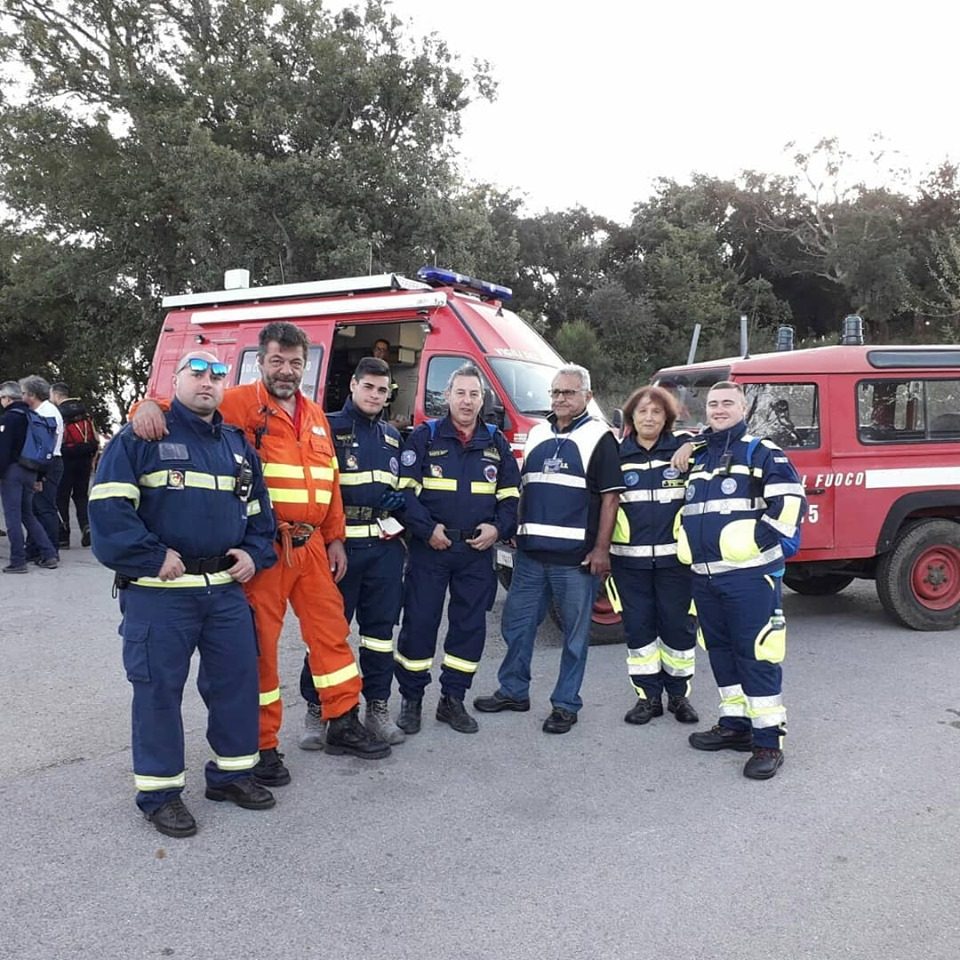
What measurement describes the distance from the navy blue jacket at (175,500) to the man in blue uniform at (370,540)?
655 mm

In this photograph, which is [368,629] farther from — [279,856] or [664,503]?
[664,503]

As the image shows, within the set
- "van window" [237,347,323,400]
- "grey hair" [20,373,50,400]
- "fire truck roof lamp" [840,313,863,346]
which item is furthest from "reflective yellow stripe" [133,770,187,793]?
"grey hair" [20,373,50,400]

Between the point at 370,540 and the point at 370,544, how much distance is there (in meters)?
0.02

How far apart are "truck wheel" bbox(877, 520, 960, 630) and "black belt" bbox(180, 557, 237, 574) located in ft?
15.7

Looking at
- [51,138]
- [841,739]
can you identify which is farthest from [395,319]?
[51,138]

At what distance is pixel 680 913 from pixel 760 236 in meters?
29.7

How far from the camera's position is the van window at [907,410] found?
608 cm

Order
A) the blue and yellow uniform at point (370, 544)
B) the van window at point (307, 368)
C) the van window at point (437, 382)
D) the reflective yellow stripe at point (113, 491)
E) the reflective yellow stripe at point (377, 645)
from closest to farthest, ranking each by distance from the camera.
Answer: the reflective yellow stripe at point (113, 491), the blue and yellow uniform at point (370, 544), the reflective yellow stripe at point (377, 645), the van window at point (437, 382), the van window at point (307, 368)

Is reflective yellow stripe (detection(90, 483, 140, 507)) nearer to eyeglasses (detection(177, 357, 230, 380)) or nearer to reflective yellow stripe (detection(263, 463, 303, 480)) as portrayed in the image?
eyeglasses (detection(177, 357, 230, 380))

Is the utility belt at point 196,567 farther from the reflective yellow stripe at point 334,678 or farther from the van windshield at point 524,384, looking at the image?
the van windshield at point 524,384

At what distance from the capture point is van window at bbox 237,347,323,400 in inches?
300

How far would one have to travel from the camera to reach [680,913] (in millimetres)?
2803

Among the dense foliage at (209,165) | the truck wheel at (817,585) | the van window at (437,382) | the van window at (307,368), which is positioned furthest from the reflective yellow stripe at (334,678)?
the dense foliage at (209,165)

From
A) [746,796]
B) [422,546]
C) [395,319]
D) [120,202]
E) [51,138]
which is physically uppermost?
[51,138]
